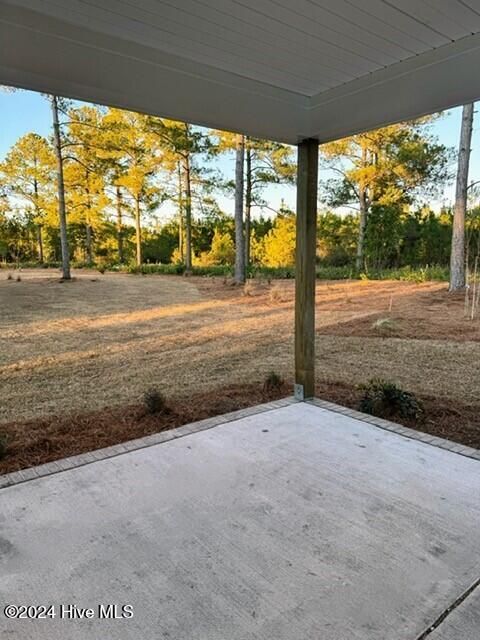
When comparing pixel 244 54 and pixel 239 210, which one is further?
pixel 239 210

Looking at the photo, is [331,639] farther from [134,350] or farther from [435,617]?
[134,350]

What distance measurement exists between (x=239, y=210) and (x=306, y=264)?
8287 mm

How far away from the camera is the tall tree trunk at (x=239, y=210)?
10697 millimetres

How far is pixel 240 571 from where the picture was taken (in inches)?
57.7

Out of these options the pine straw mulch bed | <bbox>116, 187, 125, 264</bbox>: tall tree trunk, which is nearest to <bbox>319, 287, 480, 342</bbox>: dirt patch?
the pine straw mulch bed

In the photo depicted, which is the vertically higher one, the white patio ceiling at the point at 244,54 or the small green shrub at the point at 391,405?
the white patio ceiling at the point at 244,54

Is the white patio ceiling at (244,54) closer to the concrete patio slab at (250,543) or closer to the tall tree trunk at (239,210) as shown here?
the concrete patio slab at (250,543)

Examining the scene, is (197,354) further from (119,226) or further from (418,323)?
(119,226)

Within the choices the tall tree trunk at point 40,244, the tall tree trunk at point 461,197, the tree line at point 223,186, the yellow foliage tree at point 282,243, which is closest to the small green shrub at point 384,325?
the tall tree trunk at point 461,197

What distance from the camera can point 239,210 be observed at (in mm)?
11008

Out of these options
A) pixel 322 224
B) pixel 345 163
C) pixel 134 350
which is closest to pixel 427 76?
pixel 134 350

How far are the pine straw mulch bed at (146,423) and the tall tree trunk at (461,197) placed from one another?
239 inches

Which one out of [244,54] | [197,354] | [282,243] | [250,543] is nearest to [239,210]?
[282,243]

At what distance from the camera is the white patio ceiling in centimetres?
161
